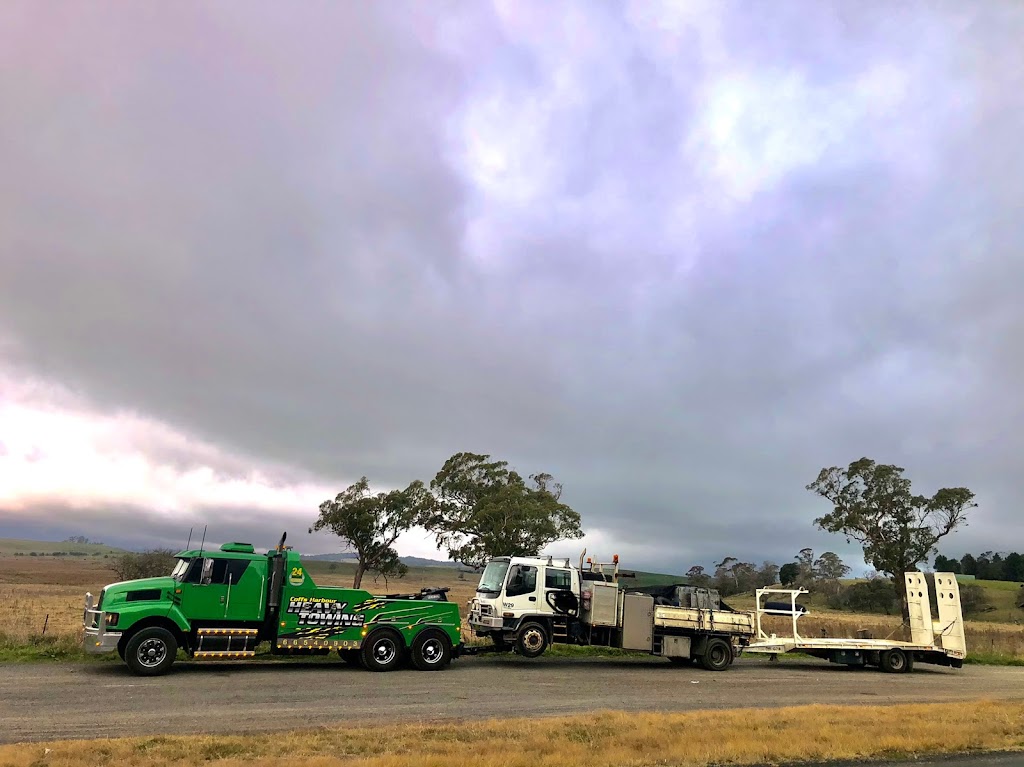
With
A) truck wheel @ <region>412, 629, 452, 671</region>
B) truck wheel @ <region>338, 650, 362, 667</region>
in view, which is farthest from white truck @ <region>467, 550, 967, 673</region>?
truck wheel @ <region>338, 650, 362, 667</region>

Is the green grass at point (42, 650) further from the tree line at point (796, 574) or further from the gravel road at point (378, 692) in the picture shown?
the tree line at point (796, 574)

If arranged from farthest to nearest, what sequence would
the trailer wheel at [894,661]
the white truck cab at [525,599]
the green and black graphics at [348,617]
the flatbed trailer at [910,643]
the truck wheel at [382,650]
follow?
the trailer wheel at [894,661]
the flatbed trailer at [910,643]
the white truck cab at [525,599]
the truck wheel at [382,650]
the green and black graphics at [348,617]

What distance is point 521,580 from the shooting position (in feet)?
67.5

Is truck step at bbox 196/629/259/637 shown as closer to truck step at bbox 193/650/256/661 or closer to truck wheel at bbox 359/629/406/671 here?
truck step at bbox 193/650/256/661

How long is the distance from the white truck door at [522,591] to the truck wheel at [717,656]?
547 cm

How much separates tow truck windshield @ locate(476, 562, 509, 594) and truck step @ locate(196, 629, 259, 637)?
22.9 ft

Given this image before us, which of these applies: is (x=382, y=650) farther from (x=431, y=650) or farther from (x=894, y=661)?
(x=894, y=661)

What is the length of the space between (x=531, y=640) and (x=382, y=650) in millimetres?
4678

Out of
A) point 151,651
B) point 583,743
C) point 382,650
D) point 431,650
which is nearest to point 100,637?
point 151,651

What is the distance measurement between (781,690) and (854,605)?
72.3m

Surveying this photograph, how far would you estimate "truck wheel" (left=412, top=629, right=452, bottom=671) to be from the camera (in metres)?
17.7

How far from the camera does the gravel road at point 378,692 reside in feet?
36.7

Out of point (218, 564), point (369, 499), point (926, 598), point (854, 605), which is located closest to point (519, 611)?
point (218, 564)

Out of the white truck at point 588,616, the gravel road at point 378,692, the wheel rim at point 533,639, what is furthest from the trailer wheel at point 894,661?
the wheel rim at point 533,639
